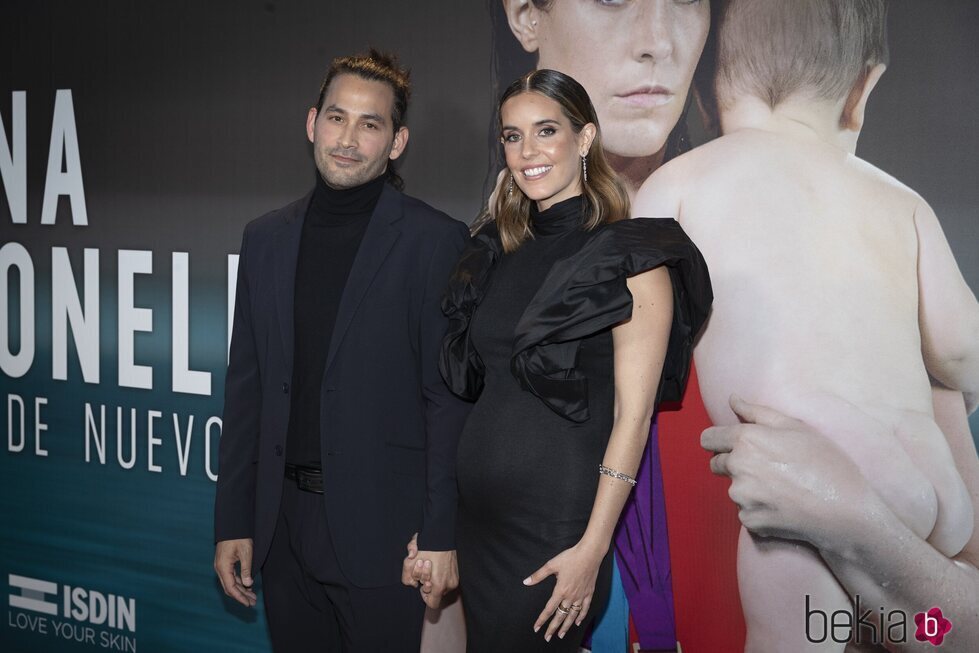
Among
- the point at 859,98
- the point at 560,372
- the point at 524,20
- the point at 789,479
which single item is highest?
the point at 524,20

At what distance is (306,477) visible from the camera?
2430mm

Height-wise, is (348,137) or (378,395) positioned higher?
(348,137)

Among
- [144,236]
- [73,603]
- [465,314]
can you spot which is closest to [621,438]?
[465,314]

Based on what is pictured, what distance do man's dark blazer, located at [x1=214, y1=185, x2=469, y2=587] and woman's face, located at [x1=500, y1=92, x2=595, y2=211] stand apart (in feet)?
1.27

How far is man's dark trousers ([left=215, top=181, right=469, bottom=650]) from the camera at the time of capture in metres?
2.36

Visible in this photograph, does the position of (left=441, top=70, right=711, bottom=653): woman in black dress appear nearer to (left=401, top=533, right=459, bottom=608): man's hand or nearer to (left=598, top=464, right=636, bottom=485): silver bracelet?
(left=598, top=464, right=636, bottom=485): silver bracelet

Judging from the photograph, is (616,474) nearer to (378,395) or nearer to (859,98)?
(378,395)

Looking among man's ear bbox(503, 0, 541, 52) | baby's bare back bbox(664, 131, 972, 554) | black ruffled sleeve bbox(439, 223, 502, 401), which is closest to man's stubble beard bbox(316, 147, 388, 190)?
black ruffled sleeve bbox(439, 223, 502, 401)

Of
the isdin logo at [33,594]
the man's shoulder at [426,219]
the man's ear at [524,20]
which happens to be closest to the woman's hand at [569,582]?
the man's shoulder at [426,219]

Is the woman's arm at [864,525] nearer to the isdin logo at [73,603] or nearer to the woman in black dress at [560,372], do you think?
the woman in black dress at [560,372]

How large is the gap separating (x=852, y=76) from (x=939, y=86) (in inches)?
8.4

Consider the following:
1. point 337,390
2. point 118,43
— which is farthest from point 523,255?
point 118,43

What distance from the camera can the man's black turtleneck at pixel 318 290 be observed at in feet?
7.93

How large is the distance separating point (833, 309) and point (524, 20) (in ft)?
3.93
